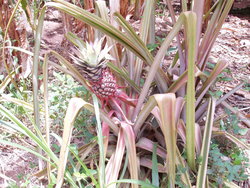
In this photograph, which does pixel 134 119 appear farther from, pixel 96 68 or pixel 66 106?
pixel 66 106

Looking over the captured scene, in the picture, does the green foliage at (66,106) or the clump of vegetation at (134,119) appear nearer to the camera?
the clump of vegetation at (134,119)

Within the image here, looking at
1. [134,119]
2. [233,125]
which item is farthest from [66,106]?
[233,125]

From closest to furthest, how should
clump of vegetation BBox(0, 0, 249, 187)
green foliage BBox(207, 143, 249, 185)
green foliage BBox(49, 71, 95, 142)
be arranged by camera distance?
clump of vegetation BBox(0, 0, 249, 187), green foliage BBox(207, 143, 249, 185), green foliage BBox(49, 71, 95, 142)

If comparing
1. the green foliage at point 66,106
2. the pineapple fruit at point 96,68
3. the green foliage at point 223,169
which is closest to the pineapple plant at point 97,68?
the pineapple fruit at point 96,68

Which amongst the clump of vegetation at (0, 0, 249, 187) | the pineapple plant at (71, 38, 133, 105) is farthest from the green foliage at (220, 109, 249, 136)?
the pineapple plant at (71, 38, 133, 105)

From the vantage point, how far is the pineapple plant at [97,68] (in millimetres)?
879

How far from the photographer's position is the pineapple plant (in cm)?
88

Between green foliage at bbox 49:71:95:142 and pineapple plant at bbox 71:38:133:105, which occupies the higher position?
pineapple plant at bbox 71:38:133:105

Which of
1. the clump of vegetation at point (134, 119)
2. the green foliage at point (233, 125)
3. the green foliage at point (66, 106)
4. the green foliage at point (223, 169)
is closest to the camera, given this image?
the clump of vegetation at point (134, 119)

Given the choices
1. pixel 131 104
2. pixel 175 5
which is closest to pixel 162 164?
pixel 131 104

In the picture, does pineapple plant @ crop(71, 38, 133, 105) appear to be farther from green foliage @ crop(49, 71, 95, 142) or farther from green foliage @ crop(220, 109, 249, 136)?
green foliage @ crop(220, 109, 249, 136)

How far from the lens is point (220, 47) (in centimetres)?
185

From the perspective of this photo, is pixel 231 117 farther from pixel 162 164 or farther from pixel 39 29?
pixel 39 29

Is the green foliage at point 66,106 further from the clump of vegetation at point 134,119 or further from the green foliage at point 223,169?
the green foliage at point 223,169
